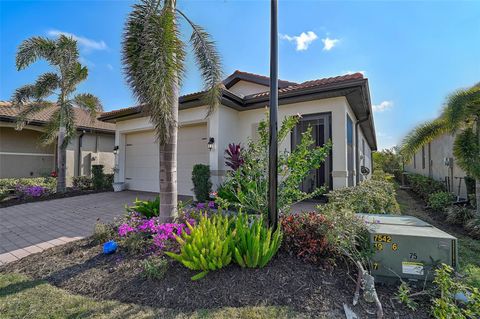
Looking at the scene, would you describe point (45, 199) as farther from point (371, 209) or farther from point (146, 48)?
point (371, 209)

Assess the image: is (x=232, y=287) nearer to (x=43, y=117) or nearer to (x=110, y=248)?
(x=110, y=248)

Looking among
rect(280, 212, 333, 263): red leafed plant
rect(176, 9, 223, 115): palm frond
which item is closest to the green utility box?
rect(280, 212, 333, 263): red leafed plant

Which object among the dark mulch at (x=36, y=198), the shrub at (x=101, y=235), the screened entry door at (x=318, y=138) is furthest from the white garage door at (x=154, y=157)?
the shrub at (x=101, y=235)

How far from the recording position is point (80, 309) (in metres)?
2.40

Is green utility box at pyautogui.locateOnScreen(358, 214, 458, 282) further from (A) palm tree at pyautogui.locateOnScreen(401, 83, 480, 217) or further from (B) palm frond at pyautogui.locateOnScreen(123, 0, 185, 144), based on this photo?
(A) palm tree at pyautogui.locateOnScreen(401, 83, 480, 217)

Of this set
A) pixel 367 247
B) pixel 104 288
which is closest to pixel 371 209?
pixel 367 247

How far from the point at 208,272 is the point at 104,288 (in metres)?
1.31

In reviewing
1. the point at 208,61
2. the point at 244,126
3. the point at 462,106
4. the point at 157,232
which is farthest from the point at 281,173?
the point at 462,106

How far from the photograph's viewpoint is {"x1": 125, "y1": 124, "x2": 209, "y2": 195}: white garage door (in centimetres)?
964

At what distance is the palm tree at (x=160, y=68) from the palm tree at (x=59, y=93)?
8932mm

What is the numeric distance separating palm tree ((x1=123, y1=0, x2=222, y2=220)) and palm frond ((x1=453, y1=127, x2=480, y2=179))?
7871 millimetres

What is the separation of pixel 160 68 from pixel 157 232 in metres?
2.60

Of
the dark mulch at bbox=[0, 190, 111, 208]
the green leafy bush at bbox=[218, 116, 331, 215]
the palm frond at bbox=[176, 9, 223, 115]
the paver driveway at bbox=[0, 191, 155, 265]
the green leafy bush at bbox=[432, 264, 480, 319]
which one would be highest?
the palm frond at bbox=[176, 9, 223, 115]

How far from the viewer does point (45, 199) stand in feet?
30.8
